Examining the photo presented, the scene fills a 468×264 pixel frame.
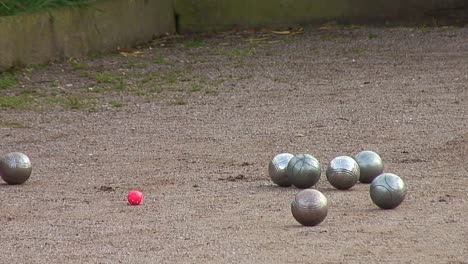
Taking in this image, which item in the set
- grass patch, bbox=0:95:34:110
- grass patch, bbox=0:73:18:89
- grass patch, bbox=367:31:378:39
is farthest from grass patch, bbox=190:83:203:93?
grass patch, bbox=367:31:378:39

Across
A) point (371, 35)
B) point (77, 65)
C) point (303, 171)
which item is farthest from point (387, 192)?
point (371, 35)

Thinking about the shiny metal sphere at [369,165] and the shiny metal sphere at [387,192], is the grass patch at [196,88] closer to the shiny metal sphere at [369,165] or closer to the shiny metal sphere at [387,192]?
the shiny metal sphere at [369,165]

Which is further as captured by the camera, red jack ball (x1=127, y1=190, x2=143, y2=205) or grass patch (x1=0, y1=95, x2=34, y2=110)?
grass patch (x1=0, y1=95, x2=34, y2=110)

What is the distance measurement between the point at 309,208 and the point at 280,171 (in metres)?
1.27

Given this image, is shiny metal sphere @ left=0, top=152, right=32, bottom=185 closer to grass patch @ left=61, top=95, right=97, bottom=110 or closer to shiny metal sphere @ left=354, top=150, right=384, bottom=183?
shiny metal sphere @ left=354, top=150, right=384, bottom=183

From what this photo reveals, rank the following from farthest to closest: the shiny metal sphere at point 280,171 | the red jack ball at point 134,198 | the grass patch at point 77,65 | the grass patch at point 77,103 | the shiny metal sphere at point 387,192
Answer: the grass patch at point 77,65 < the grass patch at point 77,103 < the shiny metal sphere at point 280,171 < the red jack ball at point 134,198 < the shiny metal sphere at point 387,192

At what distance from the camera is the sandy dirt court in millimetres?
6301

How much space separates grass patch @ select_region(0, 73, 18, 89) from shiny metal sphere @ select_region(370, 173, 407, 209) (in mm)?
6440

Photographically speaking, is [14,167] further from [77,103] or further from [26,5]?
[26,5]

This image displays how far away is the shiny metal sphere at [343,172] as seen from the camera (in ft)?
24.5

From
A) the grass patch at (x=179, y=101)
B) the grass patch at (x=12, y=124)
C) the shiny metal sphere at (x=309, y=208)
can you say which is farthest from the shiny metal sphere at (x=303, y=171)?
the grass patch at (x=179, y=101)

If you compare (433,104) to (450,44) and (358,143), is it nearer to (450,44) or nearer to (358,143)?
(358,143)

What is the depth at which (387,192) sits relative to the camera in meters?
6.90

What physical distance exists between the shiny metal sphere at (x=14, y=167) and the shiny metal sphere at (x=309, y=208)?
7.57 ft
